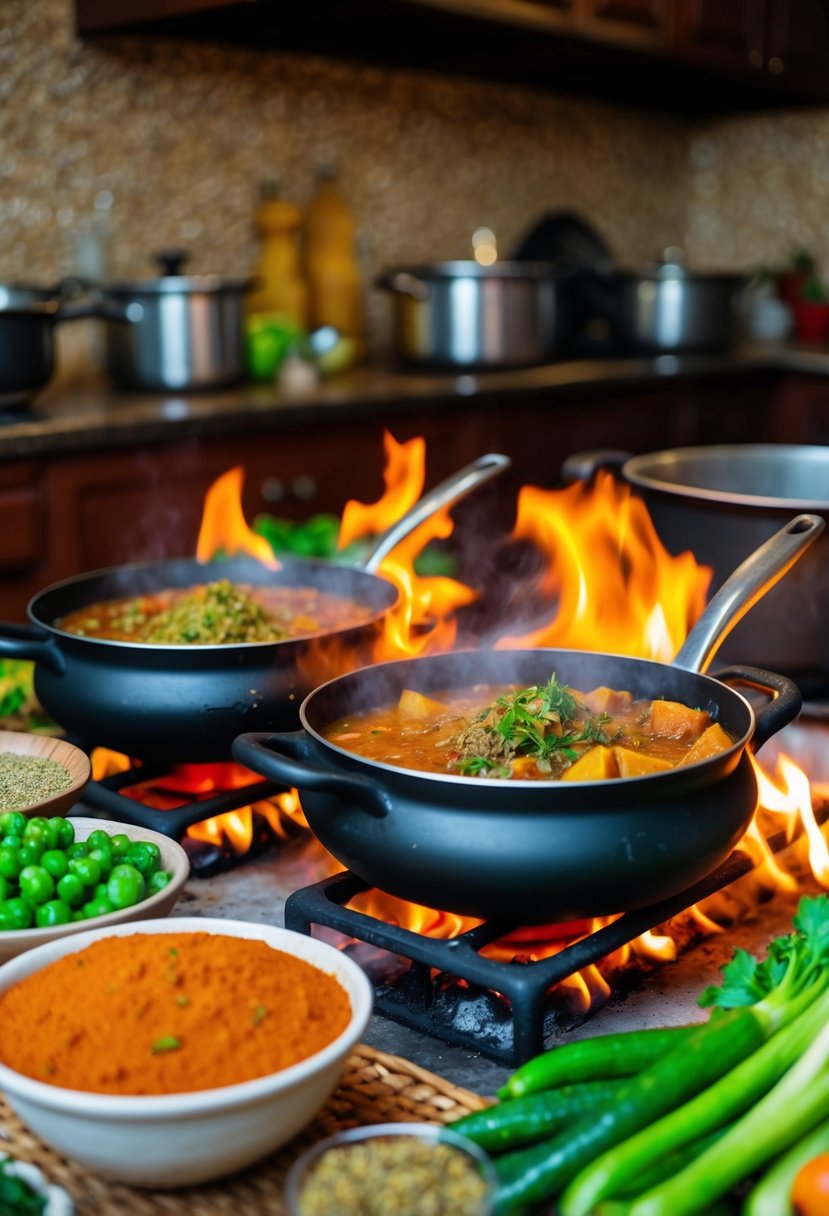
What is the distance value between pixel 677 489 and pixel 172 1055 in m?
1.01

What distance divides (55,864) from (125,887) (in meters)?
0.06

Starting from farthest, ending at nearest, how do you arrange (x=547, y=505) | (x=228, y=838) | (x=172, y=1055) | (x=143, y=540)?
(x=143, y=540), (x=547, y=505), (x=228, y=838), (x=172, y=1055)

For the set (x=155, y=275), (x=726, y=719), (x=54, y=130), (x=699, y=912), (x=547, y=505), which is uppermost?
(x=54, y=130)

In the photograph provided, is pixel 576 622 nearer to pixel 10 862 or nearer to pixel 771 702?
pixel 771 702

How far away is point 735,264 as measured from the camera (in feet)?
19.4

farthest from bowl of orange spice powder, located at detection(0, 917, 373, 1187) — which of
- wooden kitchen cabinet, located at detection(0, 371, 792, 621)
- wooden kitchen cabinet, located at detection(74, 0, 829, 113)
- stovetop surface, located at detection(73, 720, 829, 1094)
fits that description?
wooden kitchen cabinet, located at detection(74, 0, 829, 113)

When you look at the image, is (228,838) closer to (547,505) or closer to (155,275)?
(547,505)

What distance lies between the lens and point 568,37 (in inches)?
159

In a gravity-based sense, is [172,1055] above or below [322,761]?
below

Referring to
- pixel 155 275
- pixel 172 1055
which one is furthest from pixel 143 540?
pixel 172 1055

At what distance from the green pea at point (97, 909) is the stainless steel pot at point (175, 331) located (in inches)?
98.5

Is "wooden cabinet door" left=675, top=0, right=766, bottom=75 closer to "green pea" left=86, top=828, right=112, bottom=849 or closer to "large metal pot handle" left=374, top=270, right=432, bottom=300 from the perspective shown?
"large metal pot handle" left=374, top=270, right=432, bottom=300

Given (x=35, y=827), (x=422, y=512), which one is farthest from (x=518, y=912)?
(x=422, y=512)

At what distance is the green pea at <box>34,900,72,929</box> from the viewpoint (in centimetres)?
97
